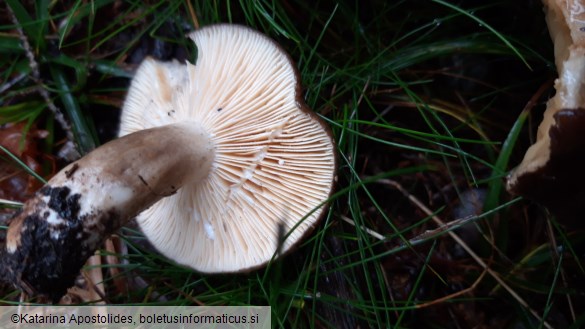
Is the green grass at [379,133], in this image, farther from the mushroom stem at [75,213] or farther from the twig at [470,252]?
the mushroom stem at [75,213]

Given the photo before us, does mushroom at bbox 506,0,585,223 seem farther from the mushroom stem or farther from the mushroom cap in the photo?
the mushroom stem

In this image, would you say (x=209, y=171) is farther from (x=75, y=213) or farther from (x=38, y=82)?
(x=38, y=82)

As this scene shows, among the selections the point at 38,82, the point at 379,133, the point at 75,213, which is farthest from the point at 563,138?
the point at 38,82

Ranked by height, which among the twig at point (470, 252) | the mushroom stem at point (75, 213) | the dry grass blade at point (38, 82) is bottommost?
the twig at point (470, 252)

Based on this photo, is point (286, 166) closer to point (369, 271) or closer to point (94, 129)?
point (369, 271)

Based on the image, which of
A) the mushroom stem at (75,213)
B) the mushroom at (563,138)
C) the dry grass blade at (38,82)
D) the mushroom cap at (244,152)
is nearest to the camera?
the mushroom at (563,138)

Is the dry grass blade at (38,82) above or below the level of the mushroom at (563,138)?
above

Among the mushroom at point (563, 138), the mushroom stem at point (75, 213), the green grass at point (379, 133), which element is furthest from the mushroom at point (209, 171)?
the mushroom at point (563, 138)

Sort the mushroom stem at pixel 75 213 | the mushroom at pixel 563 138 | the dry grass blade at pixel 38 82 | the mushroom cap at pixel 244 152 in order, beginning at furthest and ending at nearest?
the dry grass blade at pixel 38 82
the mushroom cap at pixel 244 152
the mushroom stem at pixel 75 213
the mushroom at pixel 563 138
